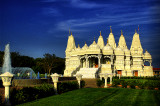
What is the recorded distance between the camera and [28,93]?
14.5 m

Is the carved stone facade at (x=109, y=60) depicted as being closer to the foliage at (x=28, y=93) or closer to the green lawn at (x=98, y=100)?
the foliage at (x=28, y=93)

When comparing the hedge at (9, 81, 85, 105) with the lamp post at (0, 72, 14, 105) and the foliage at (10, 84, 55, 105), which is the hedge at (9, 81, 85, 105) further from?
the lamp post at (0, 72, 14, 105)

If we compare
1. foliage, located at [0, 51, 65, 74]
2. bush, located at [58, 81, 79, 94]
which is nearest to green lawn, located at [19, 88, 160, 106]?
bush, located at [58, 81, 79, 94]

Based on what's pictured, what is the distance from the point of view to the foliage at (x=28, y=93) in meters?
13.4

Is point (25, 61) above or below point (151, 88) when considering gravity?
above

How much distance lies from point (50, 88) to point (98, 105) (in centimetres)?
592

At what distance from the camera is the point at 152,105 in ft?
41.7

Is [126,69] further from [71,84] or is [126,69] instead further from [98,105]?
[98,105]

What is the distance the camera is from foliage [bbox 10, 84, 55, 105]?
1344 cm

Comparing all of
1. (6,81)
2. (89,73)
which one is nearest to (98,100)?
(6,81)

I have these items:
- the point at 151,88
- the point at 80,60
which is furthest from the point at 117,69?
the point at 151,88

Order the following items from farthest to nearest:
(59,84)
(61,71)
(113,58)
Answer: (61,71) < (113,58) < (59,84)

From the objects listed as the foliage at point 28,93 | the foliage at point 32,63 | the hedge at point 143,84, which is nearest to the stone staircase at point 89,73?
the foliage at point 32,63

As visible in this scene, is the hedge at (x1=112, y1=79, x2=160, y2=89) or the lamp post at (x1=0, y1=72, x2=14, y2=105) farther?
the hedge at (x1=112, y1=79, x2=160, y2=89)
